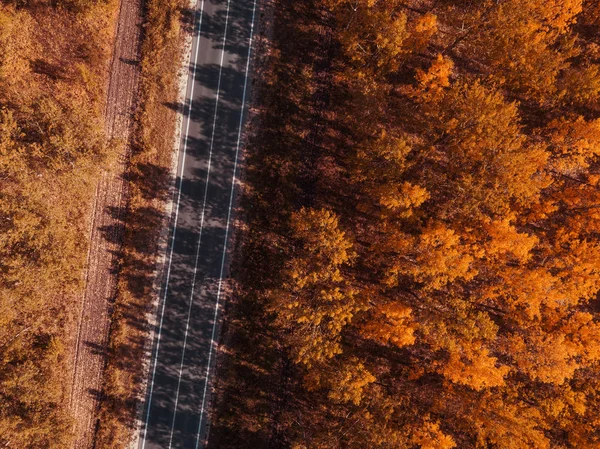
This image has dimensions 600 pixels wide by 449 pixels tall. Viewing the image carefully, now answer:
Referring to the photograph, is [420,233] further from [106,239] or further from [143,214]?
[106,239]

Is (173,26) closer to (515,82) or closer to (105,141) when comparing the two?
(105,141)

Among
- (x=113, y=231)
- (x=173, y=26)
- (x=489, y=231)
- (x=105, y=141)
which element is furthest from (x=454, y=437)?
(x=173, y=26)

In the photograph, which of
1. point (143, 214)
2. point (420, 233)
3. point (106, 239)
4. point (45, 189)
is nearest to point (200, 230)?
point (143, 214)

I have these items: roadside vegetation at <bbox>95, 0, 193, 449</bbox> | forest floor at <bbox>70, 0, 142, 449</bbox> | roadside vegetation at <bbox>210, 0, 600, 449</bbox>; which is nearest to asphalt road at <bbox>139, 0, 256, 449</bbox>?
roadside vegetation at <bbox>95, 0, 193, 449</bbox>

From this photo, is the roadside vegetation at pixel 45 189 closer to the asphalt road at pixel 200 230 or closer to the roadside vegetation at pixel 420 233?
the asphalt road at pixel 200 230

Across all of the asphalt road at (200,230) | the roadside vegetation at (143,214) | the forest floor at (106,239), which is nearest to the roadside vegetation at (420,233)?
the asphalt road at (200,230)

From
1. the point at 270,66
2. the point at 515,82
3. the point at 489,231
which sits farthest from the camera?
the point at 270,66
